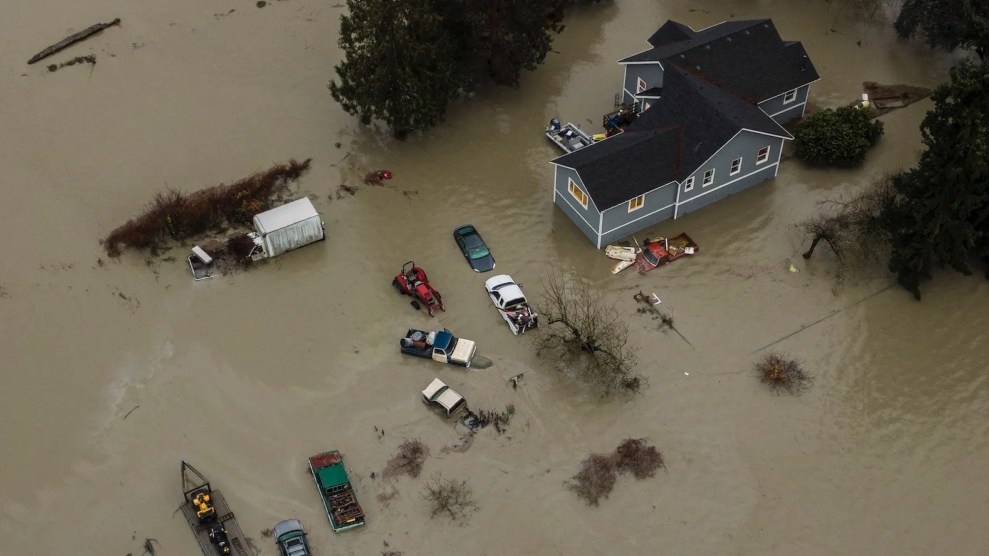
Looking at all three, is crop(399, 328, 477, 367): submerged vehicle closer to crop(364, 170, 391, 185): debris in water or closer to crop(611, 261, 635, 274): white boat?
crop(611, 261, 635, 274): white boat

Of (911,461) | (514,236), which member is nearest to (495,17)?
(514,236)

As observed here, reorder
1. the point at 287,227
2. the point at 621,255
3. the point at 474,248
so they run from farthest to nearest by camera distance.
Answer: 1. the point at 474,248
2. the point at 621,255
3. the point at 287,227

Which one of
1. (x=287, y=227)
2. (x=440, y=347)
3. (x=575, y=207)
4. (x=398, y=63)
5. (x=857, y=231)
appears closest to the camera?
(x=440, y=347)

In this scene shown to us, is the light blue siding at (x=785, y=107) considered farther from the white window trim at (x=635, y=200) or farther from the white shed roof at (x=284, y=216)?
the white shed roof at (x=284, y=216)

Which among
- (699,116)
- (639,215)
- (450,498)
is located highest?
(699,116)

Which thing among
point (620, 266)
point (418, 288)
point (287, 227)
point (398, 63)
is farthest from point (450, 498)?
point (398, 63)

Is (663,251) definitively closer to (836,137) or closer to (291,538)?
(836,137)

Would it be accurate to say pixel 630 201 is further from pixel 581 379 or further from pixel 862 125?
pixel 862 125

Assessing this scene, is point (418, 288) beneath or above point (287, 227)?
beneath

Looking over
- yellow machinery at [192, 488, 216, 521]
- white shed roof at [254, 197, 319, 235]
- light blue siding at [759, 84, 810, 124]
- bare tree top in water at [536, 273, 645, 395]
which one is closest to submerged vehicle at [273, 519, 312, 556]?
yellow machinery at [192, 488, 216, 521]
